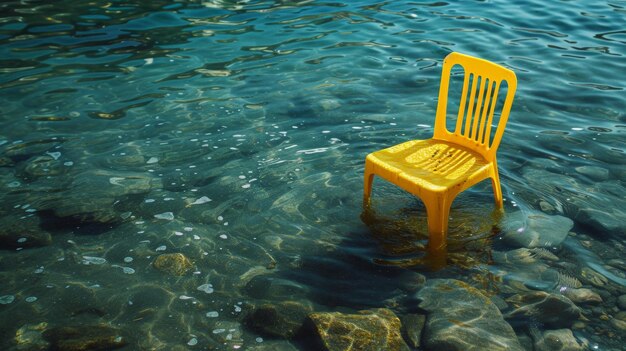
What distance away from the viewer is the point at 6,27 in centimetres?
1016

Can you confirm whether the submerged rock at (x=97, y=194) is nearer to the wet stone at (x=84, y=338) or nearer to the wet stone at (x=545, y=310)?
the wet stone at (x=84, y=338)

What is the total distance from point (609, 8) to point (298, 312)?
32.4 feet

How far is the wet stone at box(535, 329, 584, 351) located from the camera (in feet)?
12.4

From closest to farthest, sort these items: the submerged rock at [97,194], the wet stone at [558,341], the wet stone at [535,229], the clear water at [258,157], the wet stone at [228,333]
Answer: the wet stone at [558,341] < the wet stone at [228,333] < the clear water at [258,157] < the wet stone at [535,229] < the submerged rock at [97,194]

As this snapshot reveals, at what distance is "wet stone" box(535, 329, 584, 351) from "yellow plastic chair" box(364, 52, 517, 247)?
1.03m

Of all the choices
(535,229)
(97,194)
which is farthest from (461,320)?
(97,194)

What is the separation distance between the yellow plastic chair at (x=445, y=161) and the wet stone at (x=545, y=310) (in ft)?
2.43

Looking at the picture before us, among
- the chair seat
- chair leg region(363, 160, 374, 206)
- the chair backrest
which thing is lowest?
chair leg region(363, 160, 374, 206)

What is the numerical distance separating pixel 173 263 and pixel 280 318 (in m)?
1.07

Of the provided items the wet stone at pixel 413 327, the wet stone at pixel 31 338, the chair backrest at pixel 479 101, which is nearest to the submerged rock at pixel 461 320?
the wet stone at pixel 413 327

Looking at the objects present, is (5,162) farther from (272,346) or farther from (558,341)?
(558,341)

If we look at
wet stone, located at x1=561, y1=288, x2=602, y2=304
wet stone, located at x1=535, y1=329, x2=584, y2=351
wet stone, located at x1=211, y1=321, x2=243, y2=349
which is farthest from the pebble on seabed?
wet stone, located at x1=561, y1=288, x2=602, y2=304

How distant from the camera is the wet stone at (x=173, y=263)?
4586 mm

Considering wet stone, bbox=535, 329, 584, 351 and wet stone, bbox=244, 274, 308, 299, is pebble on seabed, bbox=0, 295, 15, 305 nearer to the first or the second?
wet stone, bbox=244, 274, 308, 299
